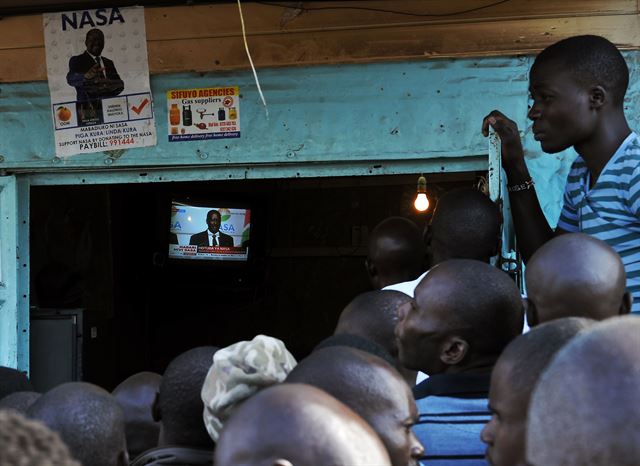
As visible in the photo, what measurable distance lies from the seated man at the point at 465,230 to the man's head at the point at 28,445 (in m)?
2.67

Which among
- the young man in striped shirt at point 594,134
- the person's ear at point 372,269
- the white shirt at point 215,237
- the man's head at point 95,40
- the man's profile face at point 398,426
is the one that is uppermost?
the man's head at point 95,40

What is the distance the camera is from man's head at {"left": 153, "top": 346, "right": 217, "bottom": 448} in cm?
227

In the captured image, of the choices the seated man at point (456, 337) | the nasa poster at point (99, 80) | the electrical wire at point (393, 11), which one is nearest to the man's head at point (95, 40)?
the nasa poster at point (99, 80)

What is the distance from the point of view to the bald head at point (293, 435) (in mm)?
1225

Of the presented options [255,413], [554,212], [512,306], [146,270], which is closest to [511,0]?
[554,212]

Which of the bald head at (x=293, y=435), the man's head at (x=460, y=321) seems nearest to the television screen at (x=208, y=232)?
the man's head at (x=460, y=321)

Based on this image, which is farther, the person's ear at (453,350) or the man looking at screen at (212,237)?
the man looking at screen at (212,237)

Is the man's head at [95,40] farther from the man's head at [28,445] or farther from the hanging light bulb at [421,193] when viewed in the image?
the man's head at [28,445]

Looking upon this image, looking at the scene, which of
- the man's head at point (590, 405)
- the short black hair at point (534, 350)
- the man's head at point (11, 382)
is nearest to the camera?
the man's head at point (590, 405)

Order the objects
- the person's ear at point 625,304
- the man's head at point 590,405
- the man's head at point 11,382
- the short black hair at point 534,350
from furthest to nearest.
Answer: the man's head at point 11,382 → the person's ear at point 625,304 → the short black hair at point 534,350 → the man's head at point 590,405

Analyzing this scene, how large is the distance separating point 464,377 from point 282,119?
97.4 inches

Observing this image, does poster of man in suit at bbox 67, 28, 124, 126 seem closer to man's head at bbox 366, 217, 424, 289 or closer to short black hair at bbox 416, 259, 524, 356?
man's head at bbox 366, 217, 424, 289

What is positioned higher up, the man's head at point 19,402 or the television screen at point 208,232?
the television screen at point 208,232

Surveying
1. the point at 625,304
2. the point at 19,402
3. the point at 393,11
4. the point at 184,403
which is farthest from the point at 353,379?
the point at 393,11
